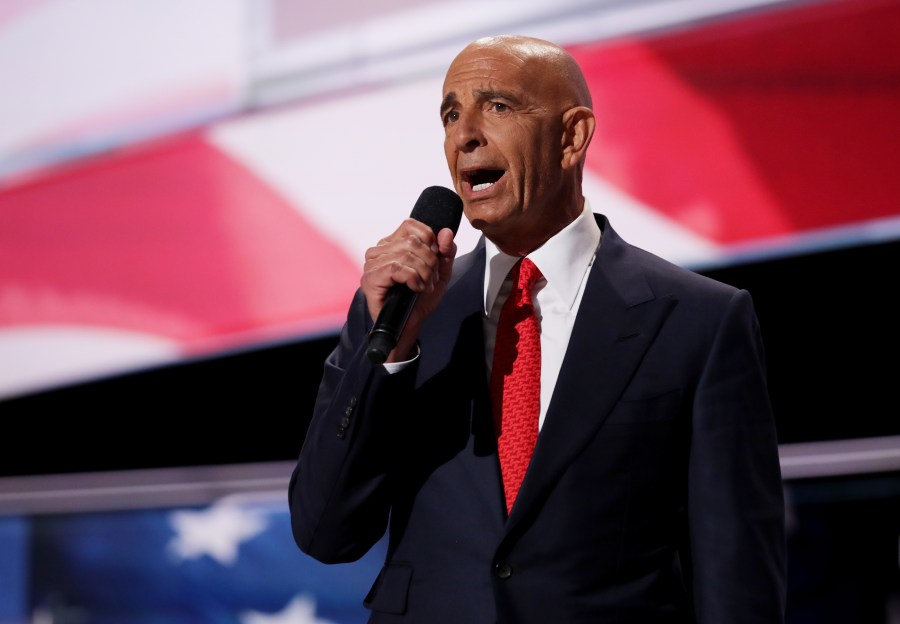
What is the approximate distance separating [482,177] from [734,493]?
50cm

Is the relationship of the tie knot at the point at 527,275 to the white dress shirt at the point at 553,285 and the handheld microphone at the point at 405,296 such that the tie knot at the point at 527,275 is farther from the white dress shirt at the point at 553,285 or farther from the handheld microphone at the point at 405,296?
the handheld microphone at the point at 405,296

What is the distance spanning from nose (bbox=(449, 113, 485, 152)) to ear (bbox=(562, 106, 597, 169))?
0.40 ft

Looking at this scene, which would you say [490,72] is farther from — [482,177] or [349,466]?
[349,466]

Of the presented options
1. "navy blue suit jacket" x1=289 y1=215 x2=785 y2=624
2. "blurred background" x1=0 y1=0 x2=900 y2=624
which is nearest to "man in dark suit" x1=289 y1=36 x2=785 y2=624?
"navy blue suit jacket" x1=289 y1=215 x2=785 y2=624

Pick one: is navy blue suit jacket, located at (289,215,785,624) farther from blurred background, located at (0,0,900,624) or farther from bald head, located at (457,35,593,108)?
blurred background, located at (0,0,900,624)

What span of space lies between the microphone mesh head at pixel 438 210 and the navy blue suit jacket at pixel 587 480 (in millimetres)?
152

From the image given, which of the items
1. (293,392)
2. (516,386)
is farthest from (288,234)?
(516,386)

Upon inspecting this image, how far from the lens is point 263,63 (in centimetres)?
242

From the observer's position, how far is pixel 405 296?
1132 millimetres

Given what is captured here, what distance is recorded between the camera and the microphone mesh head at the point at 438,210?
123cm

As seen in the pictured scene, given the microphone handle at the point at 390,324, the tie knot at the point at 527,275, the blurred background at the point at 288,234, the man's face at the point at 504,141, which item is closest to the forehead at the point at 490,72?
the man's face at the point at 504,141

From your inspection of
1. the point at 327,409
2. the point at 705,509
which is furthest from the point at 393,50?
the point at 705,509

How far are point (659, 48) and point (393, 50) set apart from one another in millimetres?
579

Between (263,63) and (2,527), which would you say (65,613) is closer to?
(2,527)
